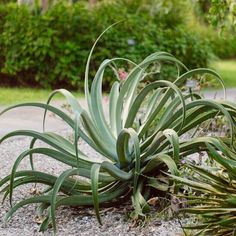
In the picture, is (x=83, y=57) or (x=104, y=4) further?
(x=104, y=4)

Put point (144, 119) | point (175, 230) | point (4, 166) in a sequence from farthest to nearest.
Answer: point (4, 166) → point (144, 119) → point (175, 230)

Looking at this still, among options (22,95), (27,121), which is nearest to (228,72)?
(22,95)

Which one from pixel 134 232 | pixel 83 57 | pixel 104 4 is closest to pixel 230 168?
pixel 134 232

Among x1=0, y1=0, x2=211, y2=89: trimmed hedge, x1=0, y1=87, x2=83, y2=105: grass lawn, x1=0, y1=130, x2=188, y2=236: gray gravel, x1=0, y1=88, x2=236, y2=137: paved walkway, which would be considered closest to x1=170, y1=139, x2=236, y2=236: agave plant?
x1=0, y1=130, x2=188, y2=236: gray gravel

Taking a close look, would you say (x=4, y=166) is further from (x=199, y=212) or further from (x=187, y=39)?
(x=187, y=39)

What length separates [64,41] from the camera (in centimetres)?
1442

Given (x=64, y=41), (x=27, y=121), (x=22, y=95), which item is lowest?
(x=22, y=95)

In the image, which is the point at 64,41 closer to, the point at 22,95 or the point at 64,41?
the point at 64,41

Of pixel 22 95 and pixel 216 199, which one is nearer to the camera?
pixel 216 199

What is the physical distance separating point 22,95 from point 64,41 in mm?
1709

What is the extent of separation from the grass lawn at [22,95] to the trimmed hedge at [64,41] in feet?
1.34

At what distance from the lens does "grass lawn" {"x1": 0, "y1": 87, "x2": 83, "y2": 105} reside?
41.1 ft

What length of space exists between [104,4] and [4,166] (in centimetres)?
936

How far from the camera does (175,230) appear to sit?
14.3 feet
